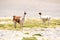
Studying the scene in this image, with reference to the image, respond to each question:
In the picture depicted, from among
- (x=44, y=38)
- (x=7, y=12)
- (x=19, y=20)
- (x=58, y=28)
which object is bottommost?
(x=44, y=38)

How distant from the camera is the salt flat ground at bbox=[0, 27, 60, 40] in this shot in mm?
1698

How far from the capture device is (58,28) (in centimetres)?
183

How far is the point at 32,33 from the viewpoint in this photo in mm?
1758

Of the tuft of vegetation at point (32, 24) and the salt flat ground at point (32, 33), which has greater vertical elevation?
the tuft of vegetation at point (32, 24)

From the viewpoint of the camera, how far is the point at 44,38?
1698 mm

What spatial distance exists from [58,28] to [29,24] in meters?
0.41

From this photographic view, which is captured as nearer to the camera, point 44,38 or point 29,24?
point 44,38

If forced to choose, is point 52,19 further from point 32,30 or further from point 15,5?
point 15,5

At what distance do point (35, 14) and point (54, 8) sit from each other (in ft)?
0.96

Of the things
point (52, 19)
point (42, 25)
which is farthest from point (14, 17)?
point (52, 19)

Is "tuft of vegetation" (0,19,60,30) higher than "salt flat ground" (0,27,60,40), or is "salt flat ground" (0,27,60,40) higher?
"tuft of vegetation" (0,19,60,30)

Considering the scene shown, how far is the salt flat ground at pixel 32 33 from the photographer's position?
1.70m

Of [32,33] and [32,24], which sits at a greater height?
[32,24]

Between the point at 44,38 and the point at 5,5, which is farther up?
the point at 5,5
